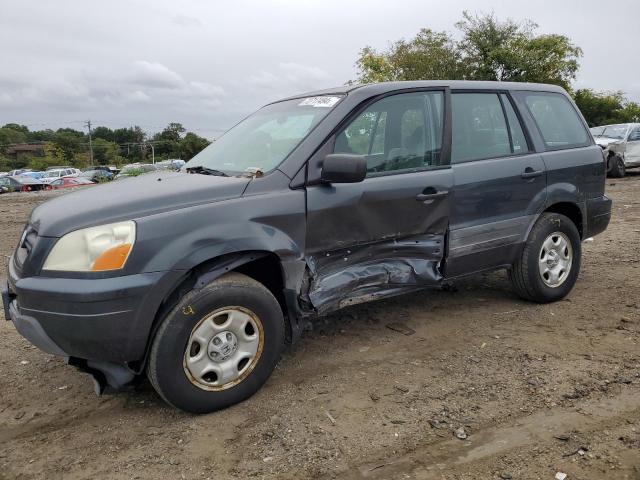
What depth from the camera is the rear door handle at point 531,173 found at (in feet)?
14.0

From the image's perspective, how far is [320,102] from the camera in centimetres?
371

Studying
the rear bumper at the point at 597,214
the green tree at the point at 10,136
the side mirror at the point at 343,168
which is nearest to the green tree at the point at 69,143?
the green tree at the point at 10,136

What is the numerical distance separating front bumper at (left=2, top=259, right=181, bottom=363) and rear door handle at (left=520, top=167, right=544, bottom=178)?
287cm

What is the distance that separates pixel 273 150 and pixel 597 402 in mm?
2409

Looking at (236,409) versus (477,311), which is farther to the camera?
(477,311)

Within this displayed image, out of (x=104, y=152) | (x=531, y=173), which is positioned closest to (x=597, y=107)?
(x=531, y=173)

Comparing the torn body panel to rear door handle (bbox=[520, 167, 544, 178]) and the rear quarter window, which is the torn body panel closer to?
rear door handle (bbox=[520, 167, 544, 178])

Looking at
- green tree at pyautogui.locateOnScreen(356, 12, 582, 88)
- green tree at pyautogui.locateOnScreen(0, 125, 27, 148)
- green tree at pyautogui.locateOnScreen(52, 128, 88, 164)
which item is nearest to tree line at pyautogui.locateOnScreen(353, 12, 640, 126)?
green tree at pyautogui.locateOnScreen(356, 12, 582, 88)

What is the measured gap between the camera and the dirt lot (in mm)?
2535

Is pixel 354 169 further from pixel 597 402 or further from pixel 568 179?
pixel 568 179

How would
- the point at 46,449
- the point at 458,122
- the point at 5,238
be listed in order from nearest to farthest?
1. the point at 46,449
2. the point at 458,122
3. the point at 5,238

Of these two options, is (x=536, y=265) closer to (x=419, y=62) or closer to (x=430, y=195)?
(x=430, y=195)

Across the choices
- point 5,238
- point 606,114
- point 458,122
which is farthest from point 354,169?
point 606,114

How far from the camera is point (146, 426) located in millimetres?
2934
